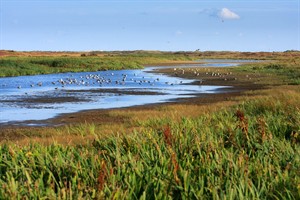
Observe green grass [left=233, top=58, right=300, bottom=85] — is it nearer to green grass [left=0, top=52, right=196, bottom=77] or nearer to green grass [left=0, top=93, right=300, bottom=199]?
green grass [left=0, top=52, right=196, bottom=77]

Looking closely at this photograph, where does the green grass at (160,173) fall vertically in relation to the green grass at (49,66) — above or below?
above

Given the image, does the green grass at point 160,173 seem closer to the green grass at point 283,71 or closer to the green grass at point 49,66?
the green grass at point 283,71

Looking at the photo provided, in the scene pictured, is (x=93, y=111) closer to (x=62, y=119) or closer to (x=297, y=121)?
(x=62, y=119)

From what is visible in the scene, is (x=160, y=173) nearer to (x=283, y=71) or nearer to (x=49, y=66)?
(x=283, y=71)

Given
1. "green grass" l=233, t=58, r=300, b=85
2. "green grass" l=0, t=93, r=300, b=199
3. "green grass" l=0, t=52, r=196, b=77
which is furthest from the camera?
"green grass" l=0, t=52, r=196, b=77

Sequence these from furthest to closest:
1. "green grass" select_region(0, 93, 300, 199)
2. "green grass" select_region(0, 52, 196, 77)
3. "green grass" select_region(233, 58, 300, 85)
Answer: "green grass" select_region(0, 52, 196, 77) → "green grass" select_region(233, 58, 300, 85) → "green grass" select_region(0, 93, 300, 199)

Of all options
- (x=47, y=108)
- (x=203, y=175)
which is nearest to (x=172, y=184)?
(x=203, y=175)

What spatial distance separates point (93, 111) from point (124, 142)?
58.9 feet

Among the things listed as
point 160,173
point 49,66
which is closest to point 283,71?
point 49,66

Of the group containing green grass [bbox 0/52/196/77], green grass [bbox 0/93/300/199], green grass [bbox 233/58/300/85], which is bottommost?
green grass [bbox 233/58/300/85]

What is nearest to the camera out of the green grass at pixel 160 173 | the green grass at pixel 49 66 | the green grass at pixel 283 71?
the green grass at pixel 160 173

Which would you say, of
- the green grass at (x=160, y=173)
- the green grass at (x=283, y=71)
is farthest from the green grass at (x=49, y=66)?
the green grass at (x=160, y=173)

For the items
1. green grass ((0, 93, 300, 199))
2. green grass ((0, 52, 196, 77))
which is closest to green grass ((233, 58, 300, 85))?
green grass ((0, 52, 196, 77))

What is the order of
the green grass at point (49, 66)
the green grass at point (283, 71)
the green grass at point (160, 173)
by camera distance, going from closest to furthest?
the green grass at point (160, 173), the green grass at point (283, 71), the green grass at point (49, 66)
